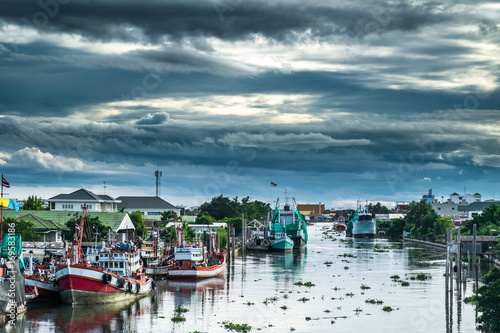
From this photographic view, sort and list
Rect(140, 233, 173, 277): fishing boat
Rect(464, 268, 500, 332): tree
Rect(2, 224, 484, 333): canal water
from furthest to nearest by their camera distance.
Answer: Rect(140, 233, 173, 277): fishing boat
Rect(2, 224, 484, 333): canal water
Rect(464, 268, 500, 332): tree

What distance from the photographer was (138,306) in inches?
2724

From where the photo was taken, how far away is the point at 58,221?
117250mm

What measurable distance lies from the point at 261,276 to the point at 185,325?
125 feet

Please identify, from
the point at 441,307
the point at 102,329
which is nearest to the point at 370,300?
the point at 441,307

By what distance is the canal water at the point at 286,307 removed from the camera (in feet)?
189

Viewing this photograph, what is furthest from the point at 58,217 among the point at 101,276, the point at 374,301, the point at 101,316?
the point at 374,301

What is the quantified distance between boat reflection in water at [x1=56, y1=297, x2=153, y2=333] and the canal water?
8 centimetres

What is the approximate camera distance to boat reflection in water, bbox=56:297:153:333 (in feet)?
189

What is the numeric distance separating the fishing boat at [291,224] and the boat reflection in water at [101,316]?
269 feet

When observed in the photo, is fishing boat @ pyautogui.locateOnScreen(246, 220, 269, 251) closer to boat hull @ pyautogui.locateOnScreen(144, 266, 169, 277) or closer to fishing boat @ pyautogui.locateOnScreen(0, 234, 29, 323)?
boat hull @ pyautogui.locateOnScreen(144, 266, 169, 277)

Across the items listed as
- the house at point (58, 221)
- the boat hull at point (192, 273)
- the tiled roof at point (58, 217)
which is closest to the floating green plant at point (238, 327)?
the boat hull at point (192, 273)

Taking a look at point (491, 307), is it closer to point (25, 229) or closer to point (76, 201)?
point (25, 229)

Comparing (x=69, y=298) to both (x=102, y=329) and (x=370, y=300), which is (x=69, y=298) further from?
(x=370, y=300)

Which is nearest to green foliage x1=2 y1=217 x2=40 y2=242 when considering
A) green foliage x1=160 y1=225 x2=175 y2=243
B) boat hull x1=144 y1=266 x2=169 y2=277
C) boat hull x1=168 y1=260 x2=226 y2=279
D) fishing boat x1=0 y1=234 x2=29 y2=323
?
boat hull x1=144 y1=266 x2=169 y2=277
